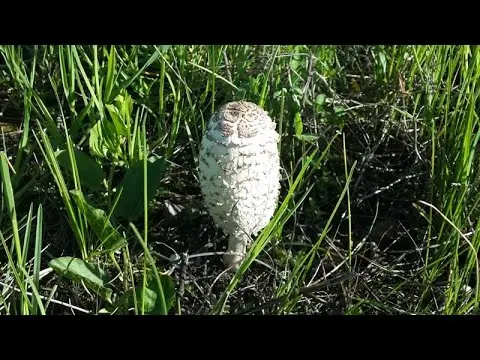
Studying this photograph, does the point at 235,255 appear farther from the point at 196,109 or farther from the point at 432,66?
the point at 432,66

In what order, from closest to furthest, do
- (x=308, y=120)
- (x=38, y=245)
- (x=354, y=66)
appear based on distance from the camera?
(x=38, y=245)
(x=308, y=120)
(x=354, y=66)

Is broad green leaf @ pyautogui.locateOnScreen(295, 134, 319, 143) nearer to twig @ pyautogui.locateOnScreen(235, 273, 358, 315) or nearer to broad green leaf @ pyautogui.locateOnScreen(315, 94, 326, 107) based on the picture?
broad green leaf @ pyautogui.locateOnScreen(315, 94, 326, 107)

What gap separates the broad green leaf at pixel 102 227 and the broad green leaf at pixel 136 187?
0.39 feet

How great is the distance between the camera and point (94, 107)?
175 cm

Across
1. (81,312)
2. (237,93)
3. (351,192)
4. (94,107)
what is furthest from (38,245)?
(351,192)

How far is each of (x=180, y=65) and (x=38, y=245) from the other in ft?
2.60

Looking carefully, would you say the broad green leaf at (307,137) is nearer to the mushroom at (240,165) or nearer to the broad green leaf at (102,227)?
the mushroom at (240,165)

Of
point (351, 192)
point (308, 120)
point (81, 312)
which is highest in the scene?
point (308, 120)

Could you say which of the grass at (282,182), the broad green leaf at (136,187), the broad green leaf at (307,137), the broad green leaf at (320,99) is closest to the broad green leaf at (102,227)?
the grass at (282,182)

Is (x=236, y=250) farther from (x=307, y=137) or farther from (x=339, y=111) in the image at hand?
(x=339, y=111)

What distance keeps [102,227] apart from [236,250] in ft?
1.19

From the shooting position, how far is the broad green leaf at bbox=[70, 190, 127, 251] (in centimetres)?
138

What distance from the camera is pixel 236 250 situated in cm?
162

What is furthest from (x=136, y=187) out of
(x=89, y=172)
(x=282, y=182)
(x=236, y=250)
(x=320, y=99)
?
(x=320, y=99)
